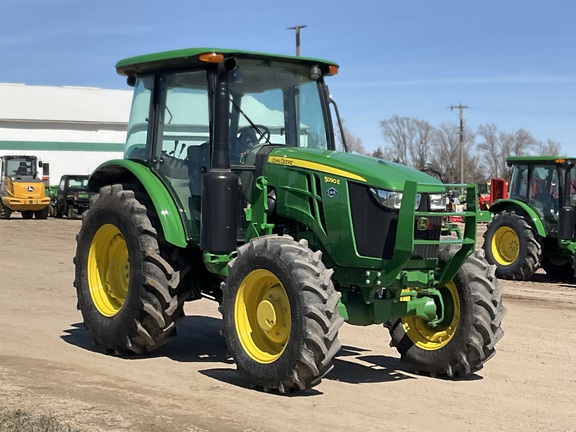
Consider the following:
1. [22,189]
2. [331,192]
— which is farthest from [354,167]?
[22,189]

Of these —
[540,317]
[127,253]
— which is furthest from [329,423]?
[540,317]

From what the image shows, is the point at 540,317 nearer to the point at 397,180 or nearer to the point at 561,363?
the point at 561,363

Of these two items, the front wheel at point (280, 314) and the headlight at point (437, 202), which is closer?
the front wheel at point (280, 314)

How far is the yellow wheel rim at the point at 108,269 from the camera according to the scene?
27.4 ft

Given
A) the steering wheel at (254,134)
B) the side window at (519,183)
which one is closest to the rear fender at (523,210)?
the side window at (519,183)

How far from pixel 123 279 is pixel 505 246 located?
997cm

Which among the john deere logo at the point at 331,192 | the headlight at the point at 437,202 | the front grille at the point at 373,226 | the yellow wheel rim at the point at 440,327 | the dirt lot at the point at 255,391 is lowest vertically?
the dirt lot at the point at 255,391

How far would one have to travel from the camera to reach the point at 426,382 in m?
7.38

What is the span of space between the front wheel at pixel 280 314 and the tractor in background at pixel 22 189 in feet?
92.6

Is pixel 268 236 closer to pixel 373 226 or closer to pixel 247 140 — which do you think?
pixel 373 226

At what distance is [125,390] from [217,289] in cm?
166

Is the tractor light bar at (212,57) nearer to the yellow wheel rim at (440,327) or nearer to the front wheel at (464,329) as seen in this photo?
the front wheel at (464,329)

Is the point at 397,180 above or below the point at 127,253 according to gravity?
above

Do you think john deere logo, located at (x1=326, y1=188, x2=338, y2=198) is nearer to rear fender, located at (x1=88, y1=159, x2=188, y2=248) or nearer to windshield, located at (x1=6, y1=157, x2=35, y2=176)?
rear fender, located at (x1=88, y1=159, x2=188, y2=248)
